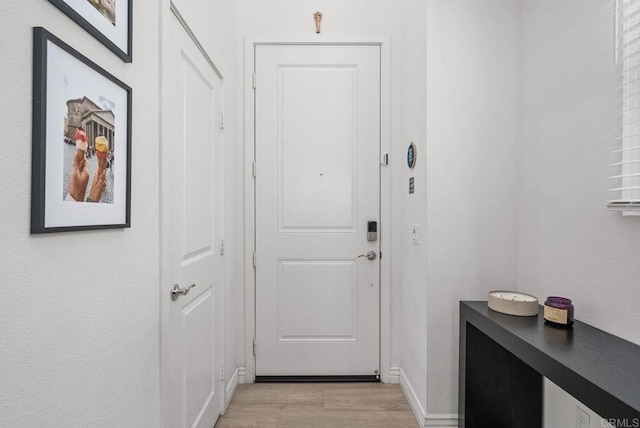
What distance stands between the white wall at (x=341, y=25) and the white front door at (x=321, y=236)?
0.42 feet

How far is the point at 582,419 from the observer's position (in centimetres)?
147

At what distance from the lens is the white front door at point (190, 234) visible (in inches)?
A: 54.1

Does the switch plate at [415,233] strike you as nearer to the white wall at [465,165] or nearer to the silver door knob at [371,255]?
the white wall at [465,165]

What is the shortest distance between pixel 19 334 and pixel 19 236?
190mm

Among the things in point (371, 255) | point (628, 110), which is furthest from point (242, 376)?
point (628, 110)

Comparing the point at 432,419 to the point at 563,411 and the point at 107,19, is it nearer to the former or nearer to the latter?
the point at 563,411

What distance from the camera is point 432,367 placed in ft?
6.45

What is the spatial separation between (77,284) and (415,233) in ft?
5.71

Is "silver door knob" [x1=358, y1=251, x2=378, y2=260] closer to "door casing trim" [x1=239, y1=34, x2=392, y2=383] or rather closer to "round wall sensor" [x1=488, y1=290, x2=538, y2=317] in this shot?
"door casing trim" [x1=239, y1=34, x2=392, y2=383]

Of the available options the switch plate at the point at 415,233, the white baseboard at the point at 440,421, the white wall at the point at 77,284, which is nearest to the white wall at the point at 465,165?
the white baseboard at the point at 440,421

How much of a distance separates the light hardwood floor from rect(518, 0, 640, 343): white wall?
1.11 meters

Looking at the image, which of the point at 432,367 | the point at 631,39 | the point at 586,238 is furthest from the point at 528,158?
the point at 432,367

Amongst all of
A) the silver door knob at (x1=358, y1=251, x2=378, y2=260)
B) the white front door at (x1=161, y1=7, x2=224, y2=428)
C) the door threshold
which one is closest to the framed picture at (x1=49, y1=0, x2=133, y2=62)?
the white front door at (x1=161, y1=7, x2=224, y2=428)

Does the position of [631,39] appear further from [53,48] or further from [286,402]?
[286,402]
